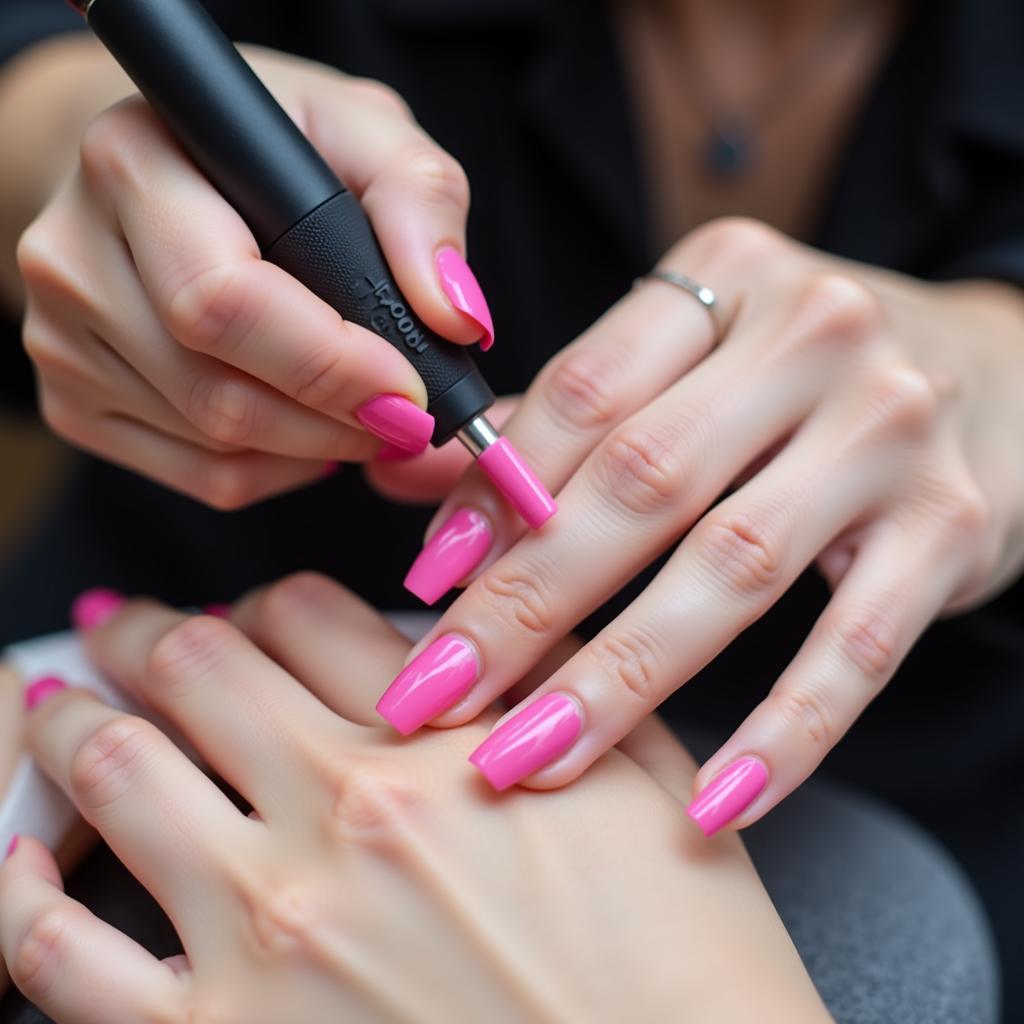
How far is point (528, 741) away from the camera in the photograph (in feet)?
1.52

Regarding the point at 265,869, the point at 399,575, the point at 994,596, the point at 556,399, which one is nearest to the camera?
the point at 265,869

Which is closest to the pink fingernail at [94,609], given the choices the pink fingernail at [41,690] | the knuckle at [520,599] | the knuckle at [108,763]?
the pink fingernail at [41,690]

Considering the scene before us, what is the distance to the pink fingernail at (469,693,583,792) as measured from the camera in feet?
1.51

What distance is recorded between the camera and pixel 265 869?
0.45 metres

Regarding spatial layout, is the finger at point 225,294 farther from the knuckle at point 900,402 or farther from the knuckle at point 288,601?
the knuckle at point 900,402

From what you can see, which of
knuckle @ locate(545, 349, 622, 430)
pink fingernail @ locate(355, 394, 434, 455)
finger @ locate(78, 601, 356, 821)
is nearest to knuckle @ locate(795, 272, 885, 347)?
knuckle @ locate(545, 349, 622, 430)

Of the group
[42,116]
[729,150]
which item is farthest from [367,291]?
[729,150]

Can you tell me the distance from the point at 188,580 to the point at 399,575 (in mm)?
218

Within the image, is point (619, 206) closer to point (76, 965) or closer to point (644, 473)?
point (644, 473)

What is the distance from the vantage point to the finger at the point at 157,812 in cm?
45

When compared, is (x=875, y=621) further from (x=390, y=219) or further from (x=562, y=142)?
(x=562, y=142)

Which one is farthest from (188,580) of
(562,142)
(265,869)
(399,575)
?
(265,869)

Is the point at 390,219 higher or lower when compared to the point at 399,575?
higher

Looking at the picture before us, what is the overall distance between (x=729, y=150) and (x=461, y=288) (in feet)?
1.97
